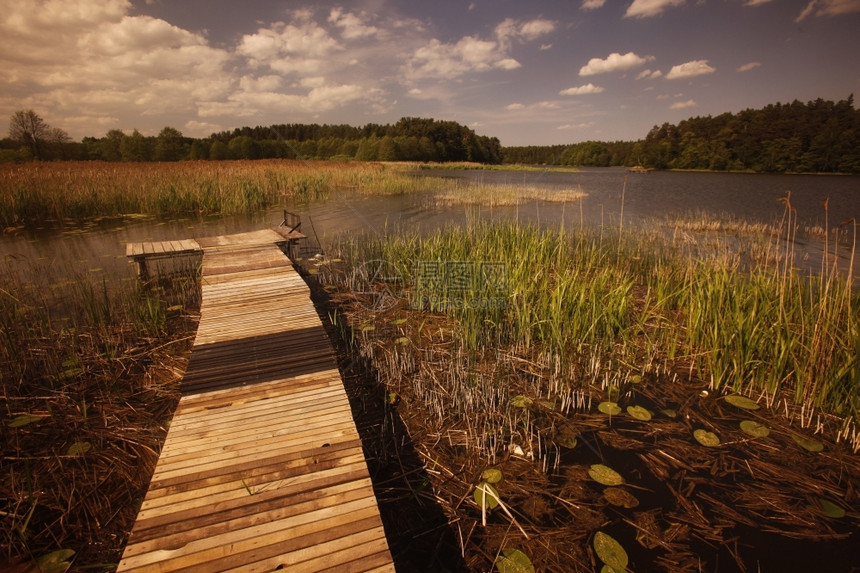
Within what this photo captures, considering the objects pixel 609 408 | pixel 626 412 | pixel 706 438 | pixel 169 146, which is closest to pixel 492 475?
pixel 609 408

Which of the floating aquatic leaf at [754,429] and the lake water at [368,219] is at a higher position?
the lake water at [368,219]

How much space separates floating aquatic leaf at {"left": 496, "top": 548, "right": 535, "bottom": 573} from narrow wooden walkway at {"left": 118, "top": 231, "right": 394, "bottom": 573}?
0.84 m

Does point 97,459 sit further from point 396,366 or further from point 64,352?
point 396,366

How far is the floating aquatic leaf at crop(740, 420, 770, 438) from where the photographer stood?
3178mm

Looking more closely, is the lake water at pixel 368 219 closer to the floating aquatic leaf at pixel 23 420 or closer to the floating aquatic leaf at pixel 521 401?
the floating aquatic leaf at pixel 521 401

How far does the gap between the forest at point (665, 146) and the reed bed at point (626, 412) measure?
2131 centimetres

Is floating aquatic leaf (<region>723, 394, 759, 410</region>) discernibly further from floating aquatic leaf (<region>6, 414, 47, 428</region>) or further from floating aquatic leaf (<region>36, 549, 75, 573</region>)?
floating aquatic leaf (<region>6, 414, 47, 428</region>)

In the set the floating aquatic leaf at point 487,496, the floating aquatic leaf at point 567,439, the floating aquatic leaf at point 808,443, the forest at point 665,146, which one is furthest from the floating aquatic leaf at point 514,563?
the forest at point 665,146

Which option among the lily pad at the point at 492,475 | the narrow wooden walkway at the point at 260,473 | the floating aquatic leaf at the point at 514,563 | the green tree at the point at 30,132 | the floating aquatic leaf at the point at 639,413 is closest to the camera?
the narrow wooden walkway at the point at 260,473

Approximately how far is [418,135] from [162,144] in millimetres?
56753

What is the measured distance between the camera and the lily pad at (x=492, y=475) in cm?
270

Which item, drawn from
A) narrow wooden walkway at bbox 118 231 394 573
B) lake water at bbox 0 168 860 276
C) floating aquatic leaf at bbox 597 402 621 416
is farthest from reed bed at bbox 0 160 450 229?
floating aquatic leaf at bbox 597 402 621 416

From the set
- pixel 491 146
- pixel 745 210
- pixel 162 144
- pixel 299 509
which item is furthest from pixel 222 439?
pixel 491 146

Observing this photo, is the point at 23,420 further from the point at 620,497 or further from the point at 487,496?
the point at 620,497
